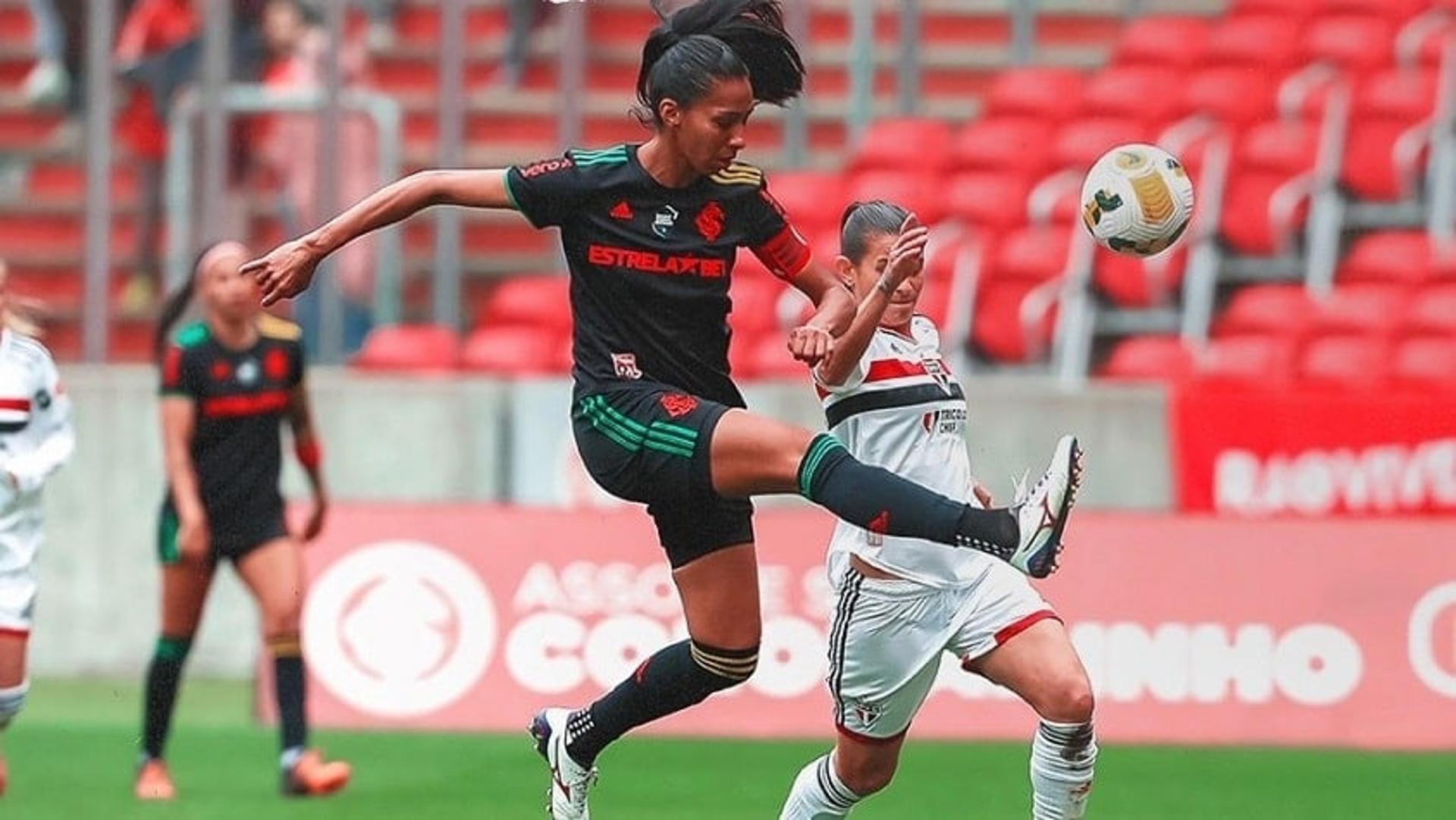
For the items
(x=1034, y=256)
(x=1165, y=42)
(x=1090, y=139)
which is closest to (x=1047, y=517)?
(x=1034, y=256)

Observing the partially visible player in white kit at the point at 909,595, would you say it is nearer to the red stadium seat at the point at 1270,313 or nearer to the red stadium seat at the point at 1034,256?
the red stadium seat at the point at 1270,313

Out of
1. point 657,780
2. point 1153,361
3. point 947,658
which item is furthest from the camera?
point 1153,361

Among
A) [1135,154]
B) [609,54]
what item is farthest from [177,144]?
[1135,154]

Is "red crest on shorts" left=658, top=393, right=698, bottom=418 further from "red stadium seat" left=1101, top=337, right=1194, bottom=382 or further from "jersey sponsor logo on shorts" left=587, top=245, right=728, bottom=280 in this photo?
"red stadium seat" left=1101, top=337, right=1194, bottom=382

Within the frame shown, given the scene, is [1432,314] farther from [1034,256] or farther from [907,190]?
[907,190]

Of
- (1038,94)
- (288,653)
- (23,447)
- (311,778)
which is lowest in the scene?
(311,778)

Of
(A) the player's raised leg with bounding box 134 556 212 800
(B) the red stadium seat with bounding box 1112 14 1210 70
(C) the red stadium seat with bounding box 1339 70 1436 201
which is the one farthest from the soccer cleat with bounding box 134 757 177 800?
(B) the red stadium seat with bounding box 1112 14 1210 70

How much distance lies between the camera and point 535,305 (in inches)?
688

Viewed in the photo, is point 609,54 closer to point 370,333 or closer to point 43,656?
point 370,333

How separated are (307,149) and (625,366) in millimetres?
10016

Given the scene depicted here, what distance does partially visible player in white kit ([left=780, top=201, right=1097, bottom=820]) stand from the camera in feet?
28.1

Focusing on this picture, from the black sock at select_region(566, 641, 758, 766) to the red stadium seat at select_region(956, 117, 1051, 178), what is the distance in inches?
359

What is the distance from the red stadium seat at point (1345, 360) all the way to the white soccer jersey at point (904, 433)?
24.2 feet

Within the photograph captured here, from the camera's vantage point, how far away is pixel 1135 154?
330 inches
